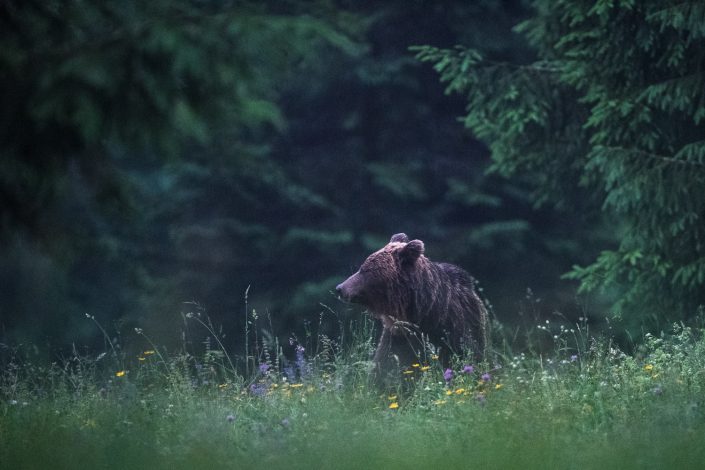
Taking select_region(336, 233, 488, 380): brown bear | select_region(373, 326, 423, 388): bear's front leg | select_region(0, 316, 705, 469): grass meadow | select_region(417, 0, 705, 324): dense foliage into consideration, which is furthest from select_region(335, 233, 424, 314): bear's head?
select_region(417, 0, 705, 324): dense foliage

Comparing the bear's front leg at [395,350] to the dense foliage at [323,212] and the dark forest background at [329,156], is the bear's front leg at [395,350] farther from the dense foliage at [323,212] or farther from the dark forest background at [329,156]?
the dense foliage at [323,212]

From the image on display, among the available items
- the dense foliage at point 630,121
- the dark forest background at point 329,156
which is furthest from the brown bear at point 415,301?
the dense foliage at point 630,121

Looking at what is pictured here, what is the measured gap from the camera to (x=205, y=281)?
53.6ft

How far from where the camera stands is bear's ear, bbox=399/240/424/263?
330 inches

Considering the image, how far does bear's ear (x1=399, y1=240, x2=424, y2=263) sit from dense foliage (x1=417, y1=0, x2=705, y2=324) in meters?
2.03

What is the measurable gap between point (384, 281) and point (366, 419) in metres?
2.64

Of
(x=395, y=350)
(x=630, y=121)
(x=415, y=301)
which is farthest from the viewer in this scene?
(x=630, y=121)

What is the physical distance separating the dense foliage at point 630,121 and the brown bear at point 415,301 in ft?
5.49

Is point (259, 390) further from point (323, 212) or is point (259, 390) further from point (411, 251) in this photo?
point (323, 212)

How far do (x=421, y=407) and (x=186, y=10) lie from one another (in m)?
3.14

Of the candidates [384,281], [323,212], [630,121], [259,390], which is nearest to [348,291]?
[384,281]

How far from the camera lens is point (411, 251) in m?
8.43

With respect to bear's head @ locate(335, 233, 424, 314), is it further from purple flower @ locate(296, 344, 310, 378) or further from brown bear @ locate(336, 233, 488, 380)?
purple flower @ locate(296, 344, 310, 378)

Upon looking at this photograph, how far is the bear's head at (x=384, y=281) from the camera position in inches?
329
